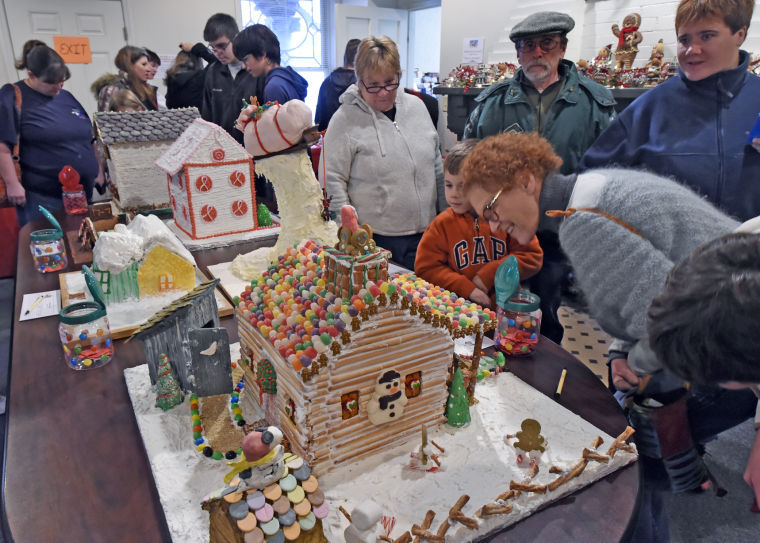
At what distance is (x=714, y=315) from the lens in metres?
0.77

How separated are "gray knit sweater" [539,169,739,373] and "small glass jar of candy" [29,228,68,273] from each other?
231cm

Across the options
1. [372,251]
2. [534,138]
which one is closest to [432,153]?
[534,138]

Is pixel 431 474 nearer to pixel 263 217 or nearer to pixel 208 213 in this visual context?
pixel 208 213

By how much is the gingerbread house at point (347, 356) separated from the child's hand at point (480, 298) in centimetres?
63

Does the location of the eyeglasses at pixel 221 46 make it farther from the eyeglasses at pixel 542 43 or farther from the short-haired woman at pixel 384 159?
the eyeglasses at pixel 542 43

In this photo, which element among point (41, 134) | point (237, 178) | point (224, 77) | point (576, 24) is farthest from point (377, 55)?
point (576, 24)

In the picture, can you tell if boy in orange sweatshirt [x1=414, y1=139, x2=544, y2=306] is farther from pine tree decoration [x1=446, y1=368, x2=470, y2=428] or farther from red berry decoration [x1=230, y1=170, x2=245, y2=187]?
red berry decoration [x1=230, y1=170, x2=245, y2=187]

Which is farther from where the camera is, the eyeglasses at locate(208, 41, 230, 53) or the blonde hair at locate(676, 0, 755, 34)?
the eyeglasses at locate(208, 41, 230, 53)

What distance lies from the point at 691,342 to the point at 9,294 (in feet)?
16.5

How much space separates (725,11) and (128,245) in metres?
2.39

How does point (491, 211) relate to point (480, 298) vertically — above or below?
above

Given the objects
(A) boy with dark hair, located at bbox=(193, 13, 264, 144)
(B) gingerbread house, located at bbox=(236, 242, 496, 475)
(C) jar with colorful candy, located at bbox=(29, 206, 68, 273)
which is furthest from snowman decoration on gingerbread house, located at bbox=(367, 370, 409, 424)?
(A) boy with dark hair, located at bbox=(193, 13, 264, 144)

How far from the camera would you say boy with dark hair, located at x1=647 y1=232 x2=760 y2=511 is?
0.75m

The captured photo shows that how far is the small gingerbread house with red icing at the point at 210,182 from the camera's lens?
2.87 metres
